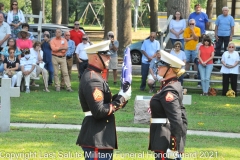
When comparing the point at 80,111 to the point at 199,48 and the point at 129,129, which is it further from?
the point at 199,48

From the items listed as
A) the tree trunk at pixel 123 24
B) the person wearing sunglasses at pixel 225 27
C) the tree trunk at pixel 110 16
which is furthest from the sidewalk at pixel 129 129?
the tree trunk at pixel 123 24

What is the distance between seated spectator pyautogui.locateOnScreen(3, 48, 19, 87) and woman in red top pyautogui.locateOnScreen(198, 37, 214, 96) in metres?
5.76

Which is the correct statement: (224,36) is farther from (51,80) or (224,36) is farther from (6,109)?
(6,109)

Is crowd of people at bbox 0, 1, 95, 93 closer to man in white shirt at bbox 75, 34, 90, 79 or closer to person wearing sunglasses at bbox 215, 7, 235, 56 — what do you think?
man in white shirt at bbox 75, 34, 90, 79

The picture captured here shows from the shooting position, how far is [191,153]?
Result: 9.73 metres

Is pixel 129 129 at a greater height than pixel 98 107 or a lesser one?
lesser

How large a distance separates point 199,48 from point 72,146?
29.6ft

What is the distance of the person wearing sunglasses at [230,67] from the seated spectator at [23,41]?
621 cm

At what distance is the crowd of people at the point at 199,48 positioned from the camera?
712 inches

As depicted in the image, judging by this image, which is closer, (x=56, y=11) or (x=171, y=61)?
(x=171, y=61)

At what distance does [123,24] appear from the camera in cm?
2998

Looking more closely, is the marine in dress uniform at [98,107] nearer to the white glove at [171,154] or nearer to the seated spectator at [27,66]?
the white glove at [171,154]

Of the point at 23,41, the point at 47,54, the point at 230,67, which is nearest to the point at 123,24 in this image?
the point at 47,54

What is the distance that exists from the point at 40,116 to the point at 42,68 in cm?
527
